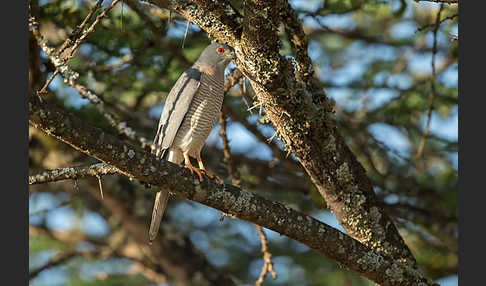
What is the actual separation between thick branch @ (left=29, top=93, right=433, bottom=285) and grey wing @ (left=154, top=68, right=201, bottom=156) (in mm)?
1341

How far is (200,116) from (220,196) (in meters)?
1.41

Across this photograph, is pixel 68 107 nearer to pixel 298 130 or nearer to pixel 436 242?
pixel 298 130

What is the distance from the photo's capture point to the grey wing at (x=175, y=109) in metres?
4.47

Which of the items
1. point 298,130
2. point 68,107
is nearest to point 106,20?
point 68,107

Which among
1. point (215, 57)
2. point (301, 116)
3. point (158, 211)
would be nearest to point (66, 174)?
point (158, 211)

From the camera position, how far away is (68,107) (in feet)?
17.7

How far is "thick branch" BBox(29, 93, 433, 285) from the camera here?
8.77 ft

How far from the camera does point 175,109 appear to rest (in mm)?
4543

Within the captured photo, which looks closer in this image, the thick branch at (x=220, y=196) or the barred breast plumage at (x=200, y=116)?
the thick branch at (x=220, y=196)

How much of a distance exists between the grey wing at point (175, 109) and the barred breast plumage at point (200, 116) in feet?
0.19

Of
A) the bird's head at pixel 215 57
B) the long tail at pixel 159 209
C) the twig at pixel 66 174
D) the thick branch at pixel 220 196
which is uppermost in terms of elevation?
the bird's head at pixel 215 57

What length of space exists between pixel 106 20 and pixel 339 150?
297 centimetres

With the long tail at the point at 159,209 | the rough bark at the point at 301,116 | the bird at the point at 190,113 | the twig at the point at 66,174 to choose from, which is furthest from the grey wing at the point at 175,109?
the twig at the point at 66,174

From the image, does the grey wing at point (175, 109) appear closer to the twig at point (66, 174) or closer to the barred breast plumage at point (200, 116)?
the barred breast plumage at point (200, 116)
